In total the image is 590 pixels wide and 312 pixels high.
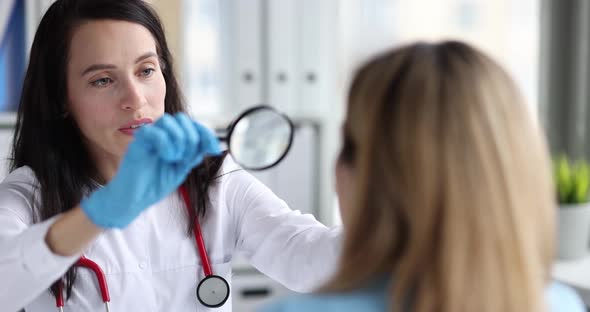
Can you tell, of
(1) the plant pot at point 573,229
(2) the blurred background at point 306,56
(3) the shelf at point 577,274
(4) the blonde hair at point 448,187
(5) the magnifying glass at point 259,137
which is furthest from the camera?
(2) the blurred background at point 306,56

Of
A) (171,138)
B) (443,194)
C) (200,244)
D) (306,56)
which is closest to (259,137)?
(171,138)

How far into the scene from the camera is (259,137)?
1.07 meters

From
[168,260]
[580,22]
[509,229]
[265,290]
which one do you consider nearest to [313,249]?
[168,260]

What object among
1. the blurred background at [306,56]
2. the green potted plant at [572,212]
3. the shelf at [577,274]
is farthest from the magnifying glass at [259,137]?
the blurred background at [306,56]

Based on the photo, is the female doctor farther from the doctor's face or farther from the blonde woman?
the blonde woman

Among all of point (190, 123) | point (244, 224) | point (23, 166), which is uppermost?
point (190, 123)

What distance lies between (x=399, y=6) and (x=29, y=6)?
1584 mm

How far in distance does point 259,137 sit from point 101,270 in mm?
409

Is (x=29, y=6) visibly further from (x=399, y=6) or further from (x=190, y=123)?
(x=190, y=123)

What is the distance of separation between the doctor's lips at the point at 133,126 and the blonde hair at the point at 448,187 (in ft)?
1.79

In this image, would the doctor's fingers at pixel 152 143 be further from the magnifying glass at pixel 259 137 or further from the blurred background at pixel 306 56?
the blurred background at pixel 306 56

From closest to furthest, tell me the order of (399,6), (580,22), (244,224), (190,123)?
(190,123) → (244,224) → (580,22) → (399,6)

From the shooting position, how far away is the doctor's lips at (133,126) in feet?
3.88

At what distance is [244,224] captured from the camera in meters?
1.33
